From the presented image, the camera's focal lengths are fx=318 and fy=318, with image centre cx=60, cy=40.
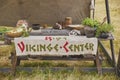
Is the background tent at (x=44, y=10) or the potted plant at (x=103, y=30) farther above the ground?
the background tent at (x=44, y=10)

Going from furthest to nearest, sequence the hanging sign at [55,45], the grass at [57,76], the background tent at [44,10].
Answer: the background tent at [44,10], the grass at [57,76], the hanging sign at [55,45]

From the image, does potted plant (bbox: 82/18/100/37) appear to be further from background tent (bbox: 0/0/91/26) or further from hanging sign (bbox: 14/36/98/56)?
background tent (bbox: 0/0/91/26)

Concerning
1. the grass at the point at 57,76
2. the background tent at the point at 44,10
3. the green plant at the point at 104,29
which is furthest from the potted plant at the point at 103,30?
the background tent at the point at 44,10

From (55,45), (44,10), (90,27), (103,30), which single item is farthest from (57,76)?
(44,10)

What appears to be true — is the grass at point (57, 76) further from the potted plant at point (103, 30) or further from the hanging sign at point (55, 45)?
the potted plant at point (103, 30)

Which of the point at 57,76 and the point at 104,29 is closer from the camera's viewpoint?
the point at 104,29

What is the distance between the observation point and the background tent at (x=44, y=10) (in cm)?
841

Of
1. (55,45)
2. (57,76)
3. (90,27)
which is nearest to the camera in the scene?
(55,45)

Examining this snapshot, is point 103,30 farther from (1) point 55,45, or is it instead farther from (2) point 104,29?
(1) point 55,45

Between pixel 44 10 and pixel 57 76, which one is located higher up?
pixel 44 10

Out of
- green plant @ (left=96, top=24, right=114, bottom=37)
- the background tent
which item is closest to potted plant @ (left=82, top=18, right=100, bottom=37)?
green plant @ (left=96, top=24, right=114, bottom=37)

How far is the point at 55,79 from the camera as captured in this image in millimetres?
6340

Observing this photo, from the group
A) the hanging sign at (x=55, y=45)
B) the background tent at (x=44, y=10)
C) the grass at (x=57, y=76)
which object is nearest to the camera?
the hanging sign at (x=55, y=45)

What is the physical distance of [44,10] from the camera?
28.1 feet
